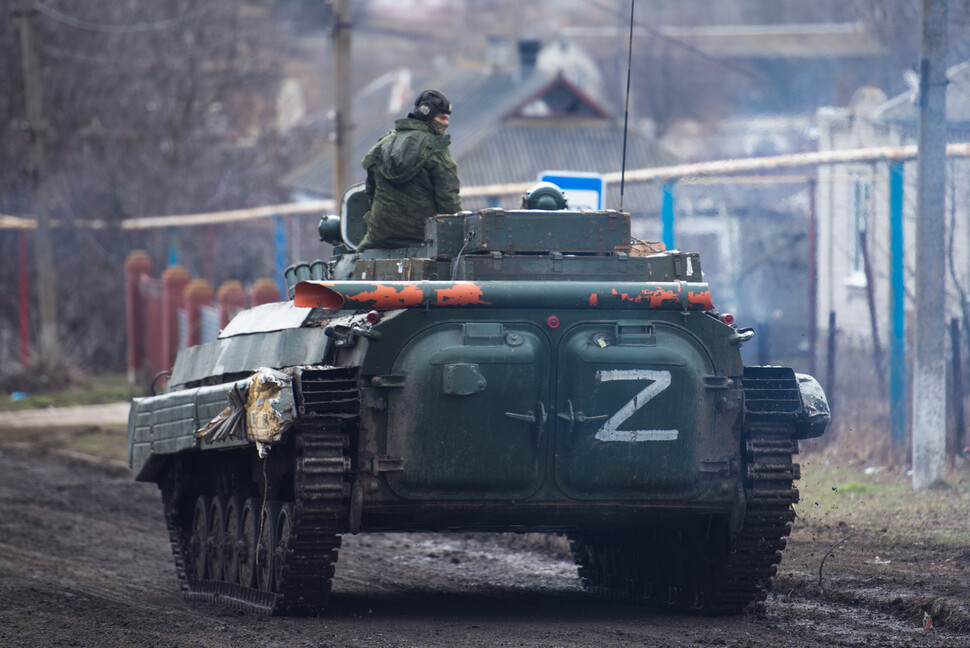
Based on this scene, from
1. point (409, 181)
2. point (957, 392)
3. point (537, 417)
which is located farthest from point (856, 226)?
point (537, 417)

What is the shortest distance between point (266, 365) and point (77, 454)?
8.56 m

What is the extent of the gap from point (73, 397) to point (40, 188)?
130 inches

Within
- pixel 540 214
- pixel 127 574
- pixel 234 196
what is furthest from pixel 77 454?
pixel 234 196

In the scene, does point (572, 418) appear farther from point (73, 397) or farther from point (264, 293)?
point (73, 397)

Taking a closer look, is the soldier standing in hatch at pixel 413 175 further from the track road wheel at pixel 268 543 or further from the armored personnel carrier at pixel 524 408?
the track road wheel at pixel 268 543

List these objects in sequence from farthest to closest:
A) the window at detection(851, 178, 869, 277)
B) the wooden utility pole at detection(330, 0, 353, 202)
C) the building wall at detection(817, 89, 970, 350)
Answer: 1. the wooden utility pole at detection(330, 0, 353, 202)
2. the window at detection(851, 178, 869, 277)
3. the building wall at detection(817, 89, 970, 350)

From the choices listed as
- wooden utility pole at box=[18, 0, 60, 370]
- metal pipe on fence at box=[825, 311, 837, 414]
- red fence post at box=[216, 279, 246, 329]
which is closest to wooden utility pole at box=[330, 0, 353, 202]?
red fence post at box=[216, 279, 246, 329]

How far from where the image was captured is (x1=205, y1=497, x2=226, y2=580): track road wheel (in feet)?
30.3

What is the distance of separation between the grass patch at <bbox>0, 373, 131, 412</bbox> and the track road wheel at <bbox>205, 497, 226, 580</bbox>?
11854 millimetres

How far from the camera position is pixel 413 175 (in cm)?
851

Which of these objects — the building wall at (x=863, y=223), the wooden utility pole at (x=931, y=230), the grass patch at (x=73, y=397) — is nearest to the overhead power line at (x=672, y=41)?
the building wall at (x=863, y=223)

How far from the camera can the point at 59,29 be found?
112ft

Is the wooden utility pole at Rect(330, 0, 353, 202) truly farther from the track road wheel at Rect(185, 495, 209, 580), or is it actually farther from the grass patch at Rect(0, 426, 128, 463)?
the track road wheel at Rect(185, 495, 209, 580)

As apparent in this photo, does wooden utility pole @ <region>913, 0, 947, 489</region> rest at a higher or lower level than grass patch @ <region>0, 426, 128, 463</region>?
higher
